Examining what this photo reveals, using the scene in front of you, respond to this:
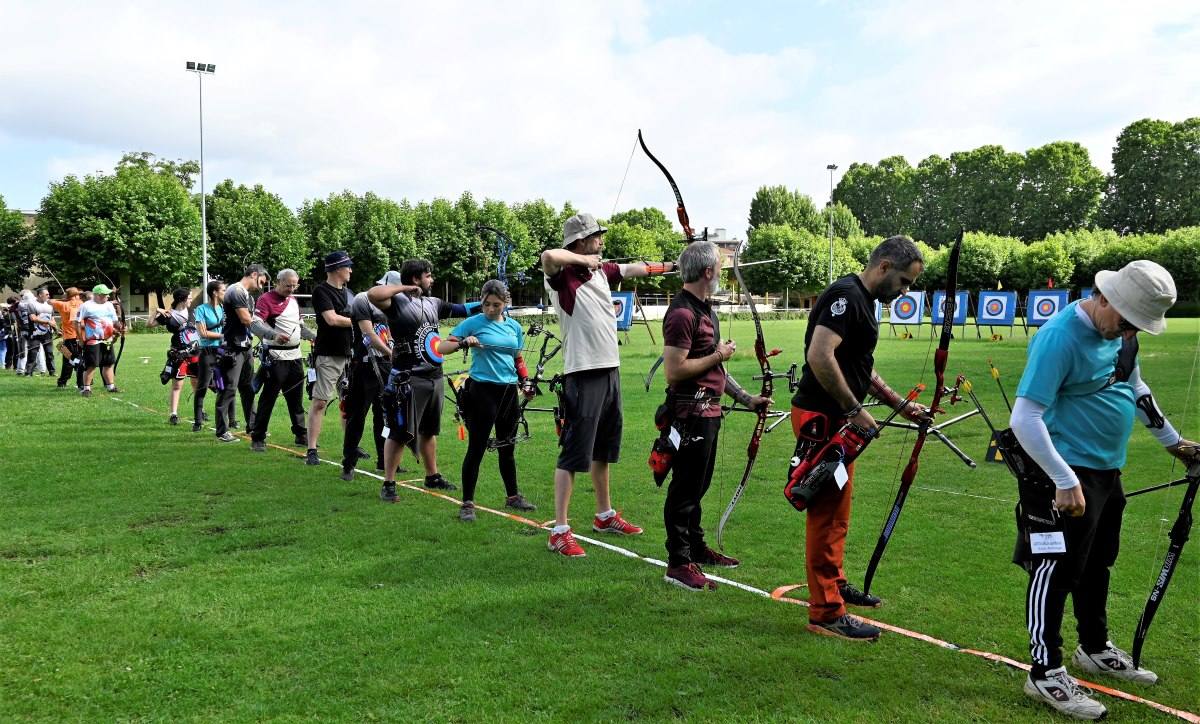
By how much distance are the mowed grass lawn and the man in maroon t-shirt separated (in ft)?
0.86

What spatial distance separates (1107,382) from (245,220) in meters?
53.4

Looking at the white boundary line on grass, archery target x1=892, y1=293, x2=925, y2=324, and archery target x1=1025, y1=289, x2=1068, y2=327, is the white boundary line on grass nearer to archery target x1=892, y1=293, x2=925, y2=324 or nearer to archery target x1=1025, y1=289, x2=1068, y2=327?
archery target x1=892, y1=293, x2=925, y2=324

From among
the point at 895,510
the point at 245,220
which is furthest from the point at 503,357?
the point at 245,220

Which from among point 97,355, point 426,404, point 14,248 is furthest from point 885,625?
point 14,248

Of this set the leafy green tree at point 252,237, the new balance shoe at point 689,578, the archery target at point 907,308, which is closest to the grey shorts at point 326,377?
the new balance shoe at point 689,578

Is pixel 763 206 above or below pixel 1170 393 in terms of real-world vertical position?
above

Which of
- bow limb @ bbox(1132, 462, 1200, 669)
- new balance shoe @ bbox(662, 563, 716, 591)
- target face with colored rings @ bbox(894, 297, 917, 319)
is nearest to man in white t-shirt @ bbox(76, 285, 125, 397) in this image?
new balance shoe @ bbox(662, 563, 716, 591)

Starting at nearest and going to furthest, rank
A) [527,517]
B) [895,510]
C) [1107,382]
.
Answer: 1. [1107,382]
2. [895,510]
3. [527,517]

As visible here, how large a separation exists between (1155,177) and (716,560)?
81.1 meters

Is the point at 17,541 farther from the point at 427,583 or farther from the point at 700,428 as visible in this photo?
the point at 700,428

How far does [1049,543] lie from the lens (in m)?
2.99

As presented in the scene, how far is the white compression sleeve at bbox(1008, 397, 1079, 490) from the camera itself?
2855 millimetres

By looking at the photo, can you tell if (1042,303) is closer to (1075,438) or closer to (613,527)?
(613,527)

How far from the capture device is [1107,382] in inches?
118
